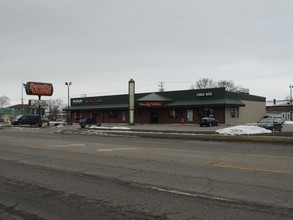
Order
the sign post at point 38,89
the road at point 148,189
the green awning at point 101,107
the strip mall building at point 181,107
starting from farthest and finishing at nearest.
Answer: the green awning at point 101,107 < the sign post at point 38,89 < the strip mall building at point 181,107 < the road at point 148,189

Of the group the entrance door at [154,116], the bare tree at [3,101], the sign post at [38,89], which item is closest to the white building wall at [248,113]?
the entrance door at [154,116]

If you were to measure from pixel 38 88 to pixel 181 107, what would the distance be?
22117 mm

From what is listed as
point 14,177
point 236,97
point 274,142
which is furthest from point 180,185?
point 236,97

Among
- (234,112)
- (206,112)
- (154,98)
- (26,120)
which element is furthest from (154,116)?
(26,120)

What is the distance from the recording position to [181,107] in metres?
52.7

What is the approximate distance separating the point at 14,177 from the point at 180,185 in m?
4.60

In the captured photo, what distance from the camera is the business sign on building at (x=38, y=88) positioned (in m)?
50.5

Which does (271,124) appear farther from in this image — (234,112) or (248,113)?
(248,113)

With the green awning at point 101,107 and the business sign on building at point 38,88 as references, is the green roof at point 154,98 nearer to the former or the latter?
the green awning at point 101,107

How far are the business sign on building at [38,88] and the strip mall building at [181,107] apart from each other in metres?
12.0

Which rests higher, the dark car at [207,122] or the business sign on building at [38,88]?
the business sign on building at [38,88]

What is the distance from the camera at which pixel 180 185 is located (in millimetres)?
7695

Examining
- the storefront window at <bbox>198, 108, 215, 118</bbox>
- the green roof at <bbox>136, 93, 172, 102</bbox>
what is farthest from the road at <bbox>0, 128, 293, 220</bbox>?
the green roof at <bbox>136, 93, 172, 102</bbox>

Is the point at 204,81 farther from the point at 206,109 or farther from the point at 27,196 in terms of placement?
the point at 27,196
